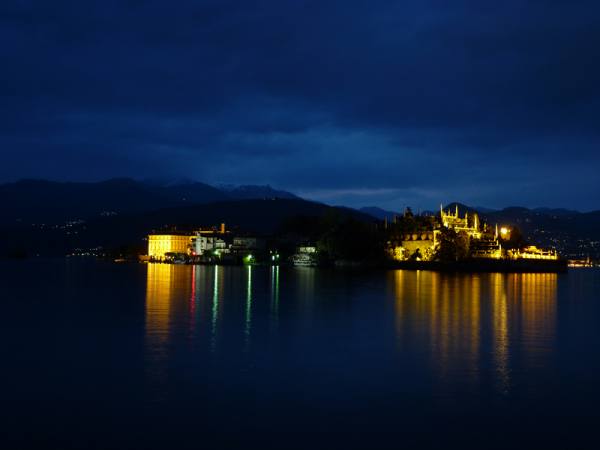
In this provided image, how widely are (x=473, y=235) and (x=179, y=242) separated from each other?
232 feet

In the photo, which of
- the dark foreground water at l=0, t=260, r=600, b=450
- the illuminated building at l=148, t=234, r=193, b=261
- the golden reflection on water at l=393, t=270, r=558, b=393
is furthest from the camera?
the illuminated building at l=148, t=234, r=193, b=261

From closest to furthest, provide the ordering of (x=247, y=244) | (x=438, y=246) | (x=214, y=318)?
1. (x=214, y=318)
2. (x=438, y=246)
3. (x=247, y=244)

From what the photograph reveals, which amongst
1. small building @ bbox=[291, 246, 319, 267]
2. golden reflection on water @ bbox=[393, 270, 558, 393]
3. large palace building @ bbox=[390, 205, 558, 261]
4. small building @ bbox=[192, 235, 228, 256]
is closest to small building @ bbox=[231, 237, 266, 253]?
small building @ bbox=[192, 235, 228, 256]

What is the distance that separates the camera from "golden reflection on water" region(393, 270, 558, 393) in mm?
22016

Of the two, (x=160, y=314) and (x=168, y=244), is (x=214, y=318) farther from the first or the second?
(x=168, y=244)

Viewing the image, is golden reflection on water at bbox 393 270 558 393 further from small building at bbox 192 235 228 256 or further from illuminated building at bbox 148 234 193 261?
illuminated building at bbox 148 234 193 261

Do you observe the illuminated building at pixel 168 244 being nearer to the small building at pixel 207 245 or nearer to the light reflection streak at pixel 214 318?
the small building at pixel 207 245

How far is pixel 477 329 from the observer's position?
3070cm

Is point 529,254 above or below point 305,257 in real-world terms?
above

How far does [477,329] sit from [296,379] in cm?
1391

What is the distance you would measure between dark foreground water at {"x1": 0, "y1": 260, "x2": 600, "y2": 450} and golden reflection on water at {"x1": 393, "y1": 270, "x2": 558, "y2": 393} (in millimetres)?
124

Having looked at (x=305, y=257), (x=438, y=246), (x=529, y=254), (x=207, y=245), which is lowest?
(x=305, y=257)

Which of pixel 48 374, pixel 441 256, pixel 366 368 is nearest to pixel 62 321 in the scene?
pixel 48 374

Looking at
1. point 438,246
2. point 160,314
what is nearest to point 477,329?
point 160,314
